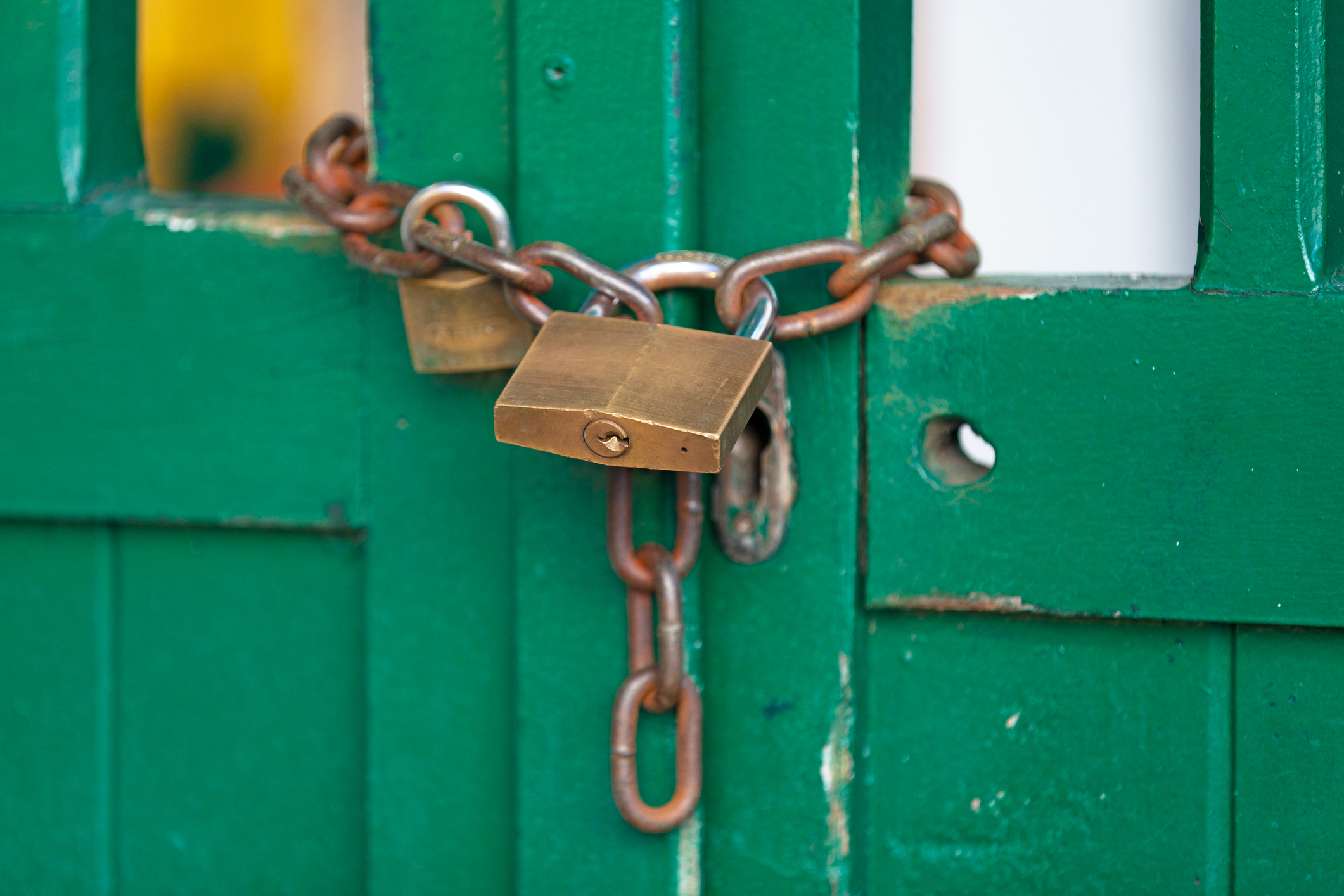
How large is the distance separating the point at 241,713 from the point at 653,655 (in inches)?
13.2

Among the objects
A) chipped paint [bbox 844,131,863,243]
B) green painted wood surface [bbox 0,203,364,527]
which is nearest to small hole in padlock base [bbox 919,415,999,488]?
chipped paint [bbox 844,131,863,243]

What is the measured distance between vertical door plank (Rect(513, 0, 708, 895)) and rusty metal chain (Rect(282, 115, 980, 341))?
0.06 m

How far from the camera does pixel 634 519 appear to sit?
26.5 inches

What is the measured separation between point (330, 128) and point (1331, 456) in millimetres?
667

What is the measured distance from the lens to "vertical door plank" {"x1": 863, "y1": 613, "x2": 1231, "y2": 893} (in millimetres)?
674

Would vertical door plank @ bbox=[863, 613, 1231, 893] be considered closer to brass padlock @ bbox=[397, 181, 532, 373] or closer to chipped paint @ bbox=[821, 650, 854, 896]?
chipped paint @ bbox=[821, 650, 854, 896]

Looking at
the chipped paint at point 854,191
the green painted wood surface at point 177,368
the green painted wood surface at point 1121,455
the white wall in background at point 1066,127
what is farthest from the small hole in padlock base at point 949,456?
the white wall in background at point 1066,127

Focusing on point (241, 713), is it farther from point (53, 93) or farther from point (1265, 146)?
point (1265, 146)

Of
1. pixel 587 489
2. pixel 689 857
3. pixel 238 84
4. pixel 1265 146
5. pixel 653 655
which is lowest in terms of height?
pixel 689 857

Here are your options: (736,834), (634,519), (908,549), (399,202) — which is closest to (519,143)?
(399,202)

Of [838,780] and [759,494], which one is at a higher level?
[759,494]

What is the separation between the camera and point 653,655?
0.66 metres

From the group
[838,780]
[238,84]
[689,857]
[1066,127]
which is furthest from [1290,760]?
[238,84]

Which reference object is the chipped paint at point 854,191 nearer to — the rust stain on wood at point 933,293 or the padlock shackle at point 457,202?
the rust stain on wood at point 933,293
